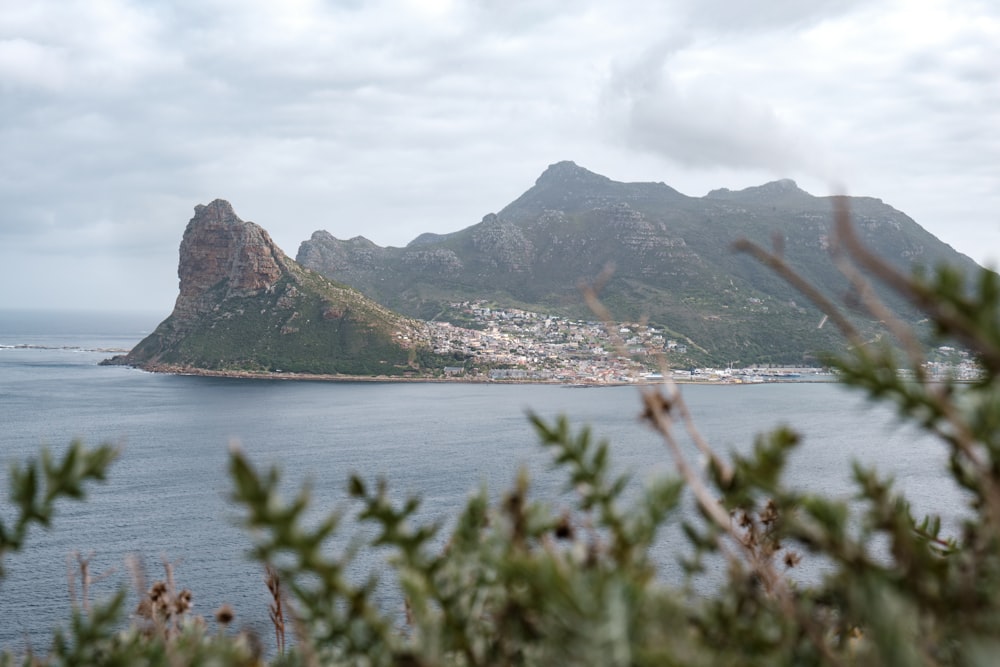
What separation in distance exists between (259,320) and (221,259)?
19.2 m

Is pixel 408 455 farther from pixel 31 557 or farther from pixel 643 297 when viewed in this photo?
pixel 643 297

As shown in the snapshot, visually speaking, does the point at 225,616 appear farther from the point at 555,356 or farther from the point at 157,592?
the point at 555,356

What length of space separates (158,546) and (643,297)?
4352 inches

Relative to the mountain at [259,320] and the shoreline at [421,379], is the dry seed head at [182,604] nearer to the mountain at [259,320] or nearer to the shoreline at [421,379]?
the shoreline at [421,379]

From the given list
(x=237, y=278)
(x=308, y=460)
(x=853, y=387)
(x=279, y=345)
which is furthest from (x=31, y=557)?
(x=237, y=278)

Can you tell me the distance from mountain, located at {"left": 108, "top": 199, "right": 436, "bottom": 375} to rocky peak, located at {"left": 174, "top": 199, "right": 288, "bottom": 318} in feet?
0.48

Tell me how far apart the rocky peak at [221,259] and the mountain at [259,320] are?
148mm

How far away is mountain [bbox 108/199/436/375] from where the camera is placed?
364ft

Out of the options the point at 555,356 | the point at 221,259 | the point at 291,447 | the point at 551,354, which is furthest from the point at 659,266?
the point at 291,447

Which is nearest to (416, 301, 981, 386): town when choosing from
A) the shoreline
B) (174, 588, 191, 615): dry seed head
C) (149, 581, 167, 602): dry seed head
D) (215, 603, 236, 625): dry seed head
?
the shoreline

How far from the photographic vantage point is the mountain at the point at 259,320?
111m

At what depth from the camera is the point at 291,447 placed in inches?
2363

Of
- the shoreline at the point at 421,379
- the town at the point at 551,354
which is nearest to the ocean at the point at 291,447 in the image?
the shoreline at the point at 421,379

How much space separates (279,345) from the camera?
4483 inches
